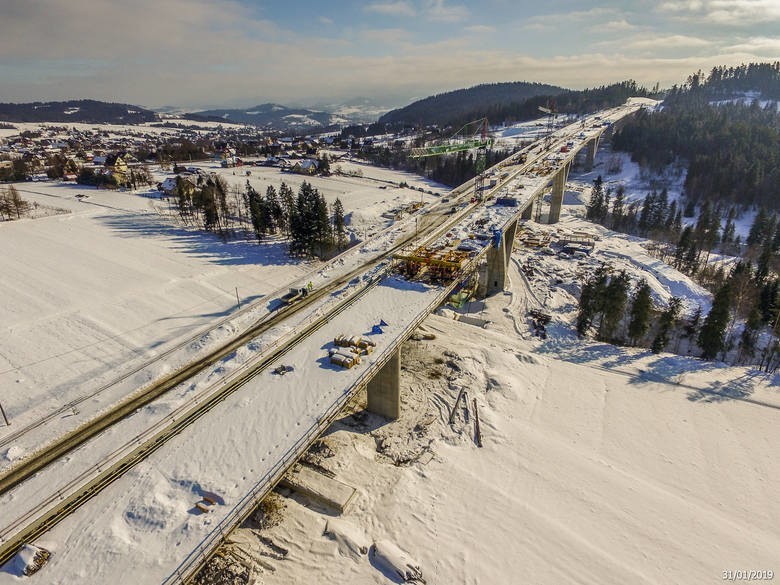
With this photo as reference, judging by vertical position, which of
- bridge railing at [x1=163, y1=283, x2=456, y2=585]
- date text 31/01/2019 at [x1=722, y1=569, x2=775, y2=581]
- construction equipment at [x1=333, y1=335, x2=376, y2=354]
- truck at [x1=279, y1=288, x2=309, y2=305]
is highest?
construction equipment at [x1=333, y1=335, x2=376, y2=354]

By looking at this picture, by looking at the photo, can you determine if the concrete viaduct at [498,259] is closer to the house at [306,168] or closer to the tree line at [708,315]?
the tree line at [708,315]

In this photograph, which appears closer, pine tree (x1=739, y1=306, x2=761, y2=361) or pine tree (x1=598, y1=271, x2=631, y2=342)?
pine tree (x1=739, y1=306, x2=761, y2=361)

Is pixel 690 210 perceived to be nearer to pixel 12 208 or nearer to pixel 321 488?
pixel 321 488

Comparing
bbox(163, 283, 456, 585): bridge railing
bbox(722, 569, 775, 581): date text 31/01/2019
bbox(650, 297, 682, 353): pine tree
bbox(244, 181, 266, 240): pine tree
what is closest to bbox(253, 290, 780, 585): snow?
bbox(722, 569, 775, 581): date text 31/01/2019

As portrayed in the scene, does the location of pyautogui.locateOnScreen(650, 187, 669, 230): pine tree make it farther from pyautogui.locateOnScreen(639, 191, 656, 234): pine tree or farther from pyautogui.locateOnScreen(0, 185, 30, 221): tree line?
pyautogui.locateOnScreen(0, 185, 30, 221): tree line

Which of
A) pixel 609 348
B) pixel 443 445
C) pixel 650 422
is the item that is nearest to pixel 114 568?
pixel 443 445

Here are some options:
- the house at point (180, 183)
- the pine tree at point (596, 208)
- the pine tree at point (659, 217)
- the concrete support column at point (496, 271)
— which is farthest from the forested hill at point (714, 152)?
the house at point (180, 183)

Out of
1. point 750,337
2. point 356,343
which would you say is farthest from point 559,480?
point 750,337
